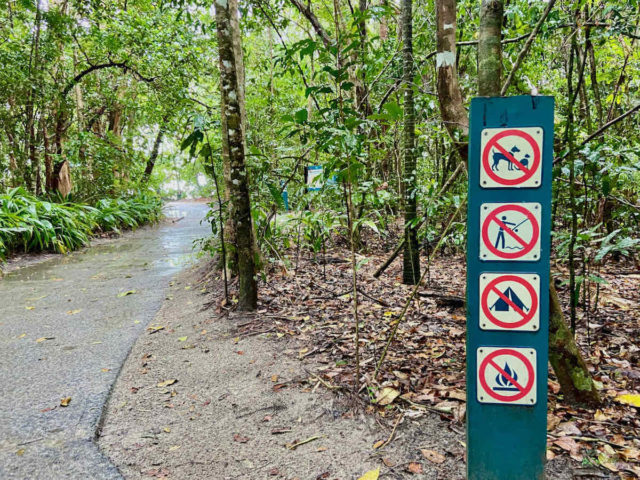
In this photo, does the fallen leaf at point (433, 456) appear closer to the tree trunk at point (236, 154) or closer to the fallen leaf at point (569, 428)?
the fallen leaf at point (569, 428)

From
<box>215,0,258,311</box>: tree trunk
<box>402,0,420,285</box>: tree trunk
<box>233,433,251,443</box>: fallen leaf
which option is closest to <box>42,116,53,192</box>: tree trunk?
<box>215,0,258,311</box>: tree trunk

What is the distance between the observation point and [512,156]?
53.7 inches

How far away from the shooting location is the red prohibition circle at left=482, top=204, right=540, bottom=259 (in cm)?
137

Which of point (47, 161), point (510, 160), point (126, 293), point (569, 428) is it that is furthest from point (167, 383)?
point (47, 161)

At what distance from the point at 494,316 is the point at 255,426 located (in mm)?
1533

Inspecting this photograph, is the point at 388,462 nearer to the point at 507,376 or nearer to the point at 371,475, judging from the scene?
the point at 371,475

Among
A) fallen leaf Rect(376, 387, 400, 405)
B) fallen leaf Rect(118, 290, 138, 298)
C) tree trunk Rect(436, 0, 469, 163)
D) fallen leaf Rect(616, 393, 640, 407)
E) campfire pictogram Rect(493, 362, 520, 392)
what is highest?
tree trunk Rect(436, 0, 469, 163)

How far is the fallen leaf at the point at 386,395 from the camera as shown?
2402 mm

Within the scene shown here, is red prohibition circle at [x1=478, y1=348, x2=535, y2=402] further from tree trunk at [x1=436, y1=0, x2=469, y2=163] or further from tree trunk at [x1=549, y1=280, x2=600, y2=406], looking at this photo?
tree trunk at [x1=436, y1=0, x2=469, y2=163]

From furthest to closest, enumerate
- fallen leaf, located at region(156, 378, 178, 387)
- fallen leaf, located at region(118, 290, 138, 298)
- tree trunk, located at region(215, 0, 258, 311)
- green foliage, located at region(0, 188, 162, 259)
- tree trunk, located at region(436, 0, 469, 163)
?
green foliage, located at region(0, 188, 162, 259), fallen leaf, located at region(118, 290, 138, 298), tree trunk, located at region(215, 0, 258, 311), fallen leaf, located at region(156, 378, 178, 387), tree trunk, located at region(436, 0, 469, 163)

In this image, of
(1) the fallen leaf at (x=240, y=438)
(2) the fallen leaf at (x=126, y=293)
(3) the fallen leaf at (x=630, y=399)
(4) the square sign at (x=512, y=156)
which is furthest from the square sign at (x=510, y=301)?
(2) the fallen leaf at (x=126, y=293)

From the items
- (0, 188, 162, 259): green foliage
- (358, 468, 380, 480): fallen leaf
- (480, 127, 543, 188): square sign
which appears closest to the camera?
(480, 127, 543, 188): square sign

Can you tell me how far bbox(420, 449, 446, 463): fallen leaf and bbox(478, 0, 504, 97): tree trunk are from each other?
1.73m

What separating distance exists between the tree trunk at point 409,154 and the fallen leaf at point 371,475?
2.37 metres
